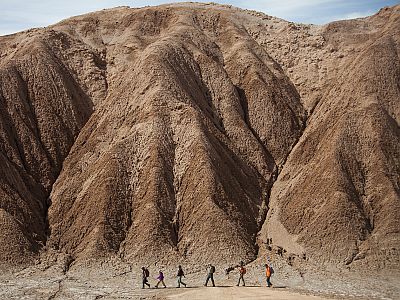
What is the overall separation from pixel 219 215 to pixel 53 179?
1259cm

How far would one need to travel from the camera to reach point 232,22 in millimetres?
53125

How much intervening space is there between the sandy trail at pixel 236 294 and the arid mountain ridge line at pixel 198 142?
5.64m

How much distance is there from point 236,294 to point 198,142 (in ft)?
47.3

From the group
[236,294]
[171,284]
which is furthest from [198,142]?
[236,294]

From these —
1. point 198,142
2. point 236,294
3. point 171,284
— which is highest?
point 198,142

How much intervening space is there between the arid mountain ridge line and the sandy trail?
5.64 metres

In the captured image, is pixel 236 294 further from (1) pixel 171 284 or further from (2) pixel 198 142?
(2) pixel 198 142

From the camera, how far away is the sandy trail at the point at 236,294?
909 inches

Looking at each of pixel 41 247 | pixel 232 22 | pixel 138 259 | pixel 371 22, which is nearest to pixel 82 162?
pixel 41 247

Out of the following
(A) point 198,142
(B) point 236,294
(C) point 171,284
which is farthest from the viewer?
(A) point 198,142

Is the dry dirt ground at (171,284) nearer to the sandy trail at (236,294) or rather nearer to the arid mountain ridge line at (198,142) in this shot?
the sandy trail at (236,294)

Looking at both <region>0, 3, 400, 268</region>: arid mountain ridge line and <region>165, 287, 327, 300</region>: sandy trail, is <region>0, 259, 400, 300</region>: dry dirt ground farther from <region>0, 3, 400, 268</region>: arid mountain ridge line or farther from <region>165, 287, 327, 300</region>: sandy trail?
<region>0, 3, 400, 268</region>: arid mountain ridge line

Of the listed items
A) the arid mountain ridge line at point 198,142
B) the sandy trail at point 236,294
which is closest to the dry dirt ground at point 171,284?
the sandy trail at point 236,294

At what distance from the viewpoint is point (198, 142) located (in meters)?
36.2
